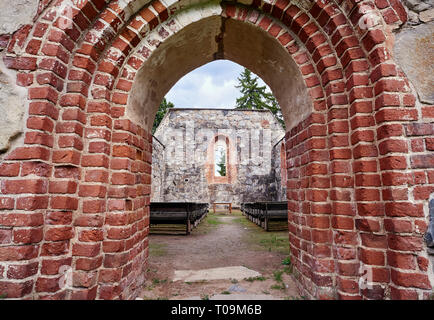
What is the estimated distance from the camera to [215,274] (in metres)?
2.87

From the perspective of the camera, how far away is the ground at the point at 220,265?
91.0 inches

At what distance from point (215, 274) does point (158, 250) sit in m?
1.78

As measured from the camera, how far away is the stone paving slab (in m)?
2.74

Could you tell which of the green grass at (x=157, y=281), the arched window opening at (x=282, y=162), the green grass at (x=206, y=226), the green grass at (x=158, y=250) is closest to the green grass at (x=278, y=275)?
the green grass at (x=157, y=281)

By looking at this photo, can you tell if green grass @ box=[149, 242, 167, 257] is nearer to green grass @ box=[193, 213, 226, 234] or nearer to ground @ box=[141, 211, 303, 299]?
ground @ box=[141, 211, 303, 299]

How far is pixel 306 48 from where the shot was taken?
6.97 feet

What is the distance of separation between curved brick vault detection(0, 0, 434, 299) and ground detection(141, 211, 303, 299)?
0.33 metres

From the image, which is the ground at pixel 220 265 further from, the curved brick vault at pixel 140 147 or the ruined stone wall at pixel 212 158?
the ruined stone wall at pixel 212 158

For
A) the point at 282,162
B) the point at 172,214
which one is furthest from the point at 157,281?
the point at 282,162

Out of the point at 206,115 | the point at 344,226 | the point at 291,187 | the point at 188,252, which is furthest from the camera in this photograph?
the point at 206,115

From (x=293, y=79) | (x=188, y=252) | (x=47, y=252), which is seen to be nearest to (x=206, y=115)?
(x=188, y=252)

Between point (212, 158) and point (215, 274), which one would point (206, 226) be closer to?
point (215, 274)
